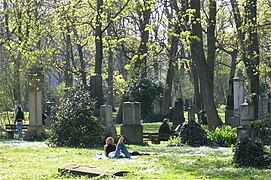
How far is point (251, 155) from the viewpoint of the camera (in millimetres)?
12789

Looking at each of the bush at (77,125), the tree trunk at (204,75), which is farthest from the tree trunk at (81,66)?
the bush at (77,125)

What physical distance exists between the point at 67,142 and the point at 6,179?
8146 mm

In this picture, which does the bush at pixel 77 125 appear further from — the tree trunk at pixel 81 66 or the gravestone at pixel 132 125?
the tree trunk at pixel 81 66

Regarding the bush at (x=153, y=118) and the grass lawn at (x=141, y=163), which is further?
the bush at (x=153, y=118)

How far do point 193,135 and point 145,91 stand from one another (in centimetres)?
1897

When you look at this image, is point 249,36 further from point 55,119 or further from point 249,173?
point 249,173

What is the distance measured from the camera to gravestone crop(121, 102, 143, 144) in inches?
845

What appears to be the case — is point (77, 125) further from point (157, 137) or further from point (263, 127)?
point (263, 127)

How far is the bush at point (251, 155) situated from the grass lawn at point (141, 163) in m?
0.36

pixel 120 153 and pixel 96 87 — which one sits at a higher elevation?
pixel 96 87

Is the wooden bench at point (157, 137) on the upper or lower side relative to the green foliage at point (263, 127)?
lower

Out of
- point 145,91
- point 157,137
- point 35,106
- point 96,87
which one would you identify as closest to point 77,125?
point 96,87

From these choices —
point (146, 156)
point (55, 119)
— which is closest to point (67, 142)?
point (55, 119)

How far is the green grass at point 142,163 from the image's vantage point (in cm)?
1171
